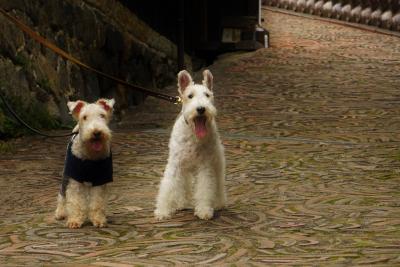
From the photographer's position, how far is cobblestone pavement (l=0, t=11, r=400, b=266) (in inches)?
256

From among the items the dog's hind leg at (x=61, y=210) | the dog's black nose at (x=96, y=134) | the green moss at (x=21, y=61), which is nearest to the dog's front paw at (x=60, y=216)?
the dog's hind leg at (x=61, y=210)

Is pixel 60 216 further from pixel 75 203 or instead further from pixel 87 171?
pixel 87 171

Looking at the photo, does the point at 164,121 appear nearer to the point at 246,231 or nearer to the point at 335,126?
the point at 335,126

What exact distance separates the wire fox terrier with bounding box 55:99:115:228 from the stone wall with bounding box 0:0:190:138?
4719mm

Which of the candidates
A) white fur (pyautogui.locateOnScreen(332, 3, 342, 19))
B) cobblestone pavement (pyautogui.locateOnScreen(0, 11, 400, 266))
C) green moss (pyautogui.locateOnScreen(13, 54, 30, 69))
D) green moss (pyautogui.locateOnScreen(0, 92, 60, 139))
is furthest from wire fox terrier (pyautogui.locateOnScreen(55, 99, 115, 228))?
white fur (pyautogui.locateOnScreen(332, 3, 342, 19))

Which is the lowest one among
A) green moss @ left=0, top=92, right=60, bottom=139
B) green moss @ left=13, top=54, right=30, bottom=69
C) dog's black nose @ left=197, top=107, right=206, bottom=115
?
green moss @ left=0, top=92, right=60, bottom=139

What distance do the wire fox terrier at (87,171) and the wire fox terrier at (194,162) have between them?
56 centimetres

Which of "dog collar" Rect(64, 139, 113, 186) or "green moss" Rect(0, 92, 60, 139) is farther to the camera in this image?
"green moss" Rect(0, 92, 60, 139)

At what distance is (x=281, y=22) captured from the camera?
2978 centimetres

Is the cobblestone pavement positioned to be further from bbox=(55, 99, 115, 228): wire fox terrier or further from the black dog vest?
the black dog vest

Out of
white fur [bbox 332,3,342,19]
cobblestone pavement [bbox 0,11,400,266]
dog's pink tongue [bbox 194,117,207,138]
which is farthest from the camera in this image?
white fur [bbox 332,3,342,19]

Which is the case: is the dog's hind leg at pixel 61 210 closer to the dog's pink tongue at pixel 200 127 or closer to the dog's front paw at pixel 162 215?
the dog's front paw at pixel 162 215

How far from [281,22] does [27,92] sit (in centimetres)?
1832

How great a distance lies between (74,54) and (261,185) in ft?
19.4
